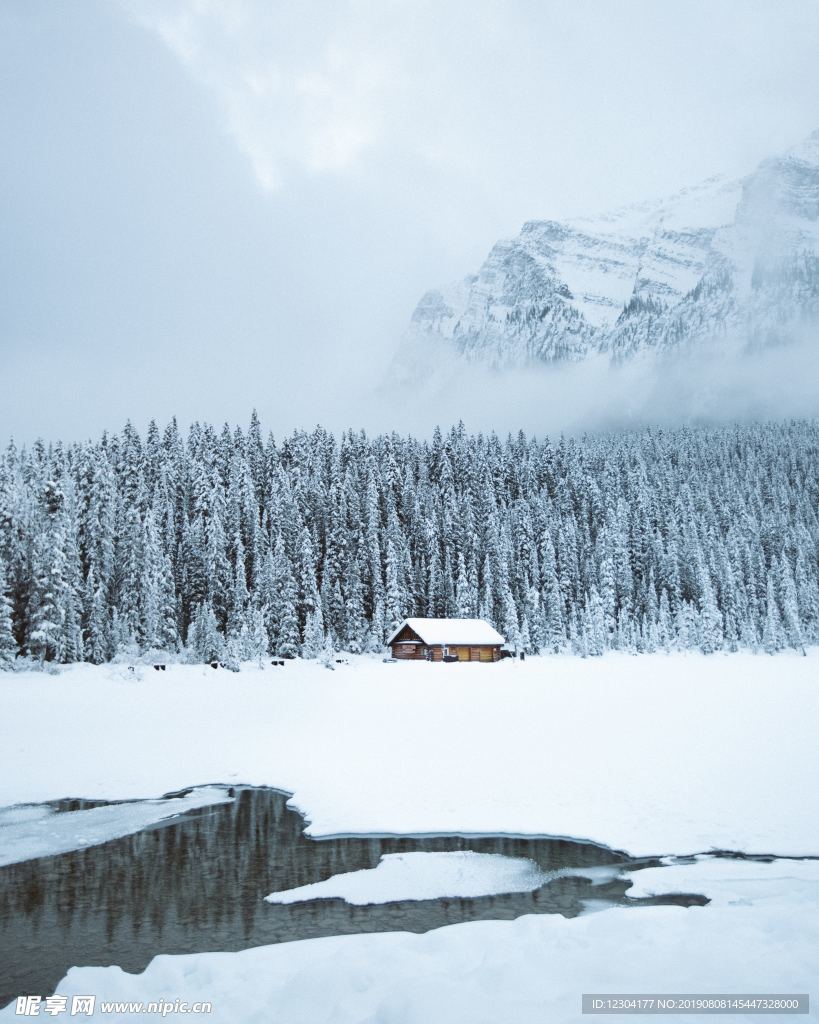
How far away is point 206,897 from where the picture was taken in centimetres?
1253

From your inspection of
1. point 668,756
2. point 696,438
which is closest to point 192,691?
point 668,756

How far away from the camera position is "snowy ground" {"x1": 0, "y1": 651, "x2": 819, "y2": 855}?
16.4 m

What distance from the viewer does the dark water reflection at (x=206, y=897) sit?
411 inches

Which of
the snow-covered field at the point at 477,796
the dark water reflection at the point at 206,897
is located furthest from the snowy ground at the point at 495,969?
the dark water reflection at the point at 206,897

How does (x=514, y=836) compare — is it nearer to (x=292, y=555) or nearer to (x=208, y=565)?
(x=208, y=565)

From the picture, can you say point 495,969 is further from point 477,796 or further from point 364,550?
point 364,550

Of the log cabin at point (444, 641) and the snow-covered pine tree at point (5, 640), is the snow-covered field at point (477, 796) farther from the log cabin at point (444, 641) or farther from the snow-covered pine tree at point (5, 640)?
the log cabin at point (444, 641)

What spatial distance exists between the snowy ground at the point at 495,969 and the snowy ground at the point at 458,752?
18.0 feet

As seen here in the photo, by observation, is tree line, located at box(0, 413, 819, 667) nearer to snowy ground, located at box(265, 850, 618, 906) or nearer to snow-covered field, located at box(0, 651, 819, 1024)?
snow-covered field, located at box(0, 651, 819, 1024)

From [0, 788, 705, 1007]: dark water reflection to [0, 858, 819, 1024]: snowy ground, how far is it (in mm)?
1280

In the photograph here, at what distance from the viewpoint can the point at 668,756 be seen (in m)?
21.6

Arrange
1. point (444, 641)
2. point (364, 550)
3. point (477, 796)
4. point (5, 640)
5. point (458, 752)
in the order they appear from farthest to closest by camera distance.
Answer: point (364, 550) → point (444, 641) → point (5, 640) → point (458, 752) → point (477, 796)

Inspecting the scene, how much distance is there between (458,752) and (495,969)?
1567 cm

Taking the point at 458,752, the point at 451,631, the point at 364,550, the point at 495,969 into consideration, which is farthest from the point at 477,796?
the point at 364,550
